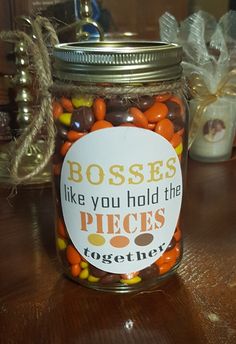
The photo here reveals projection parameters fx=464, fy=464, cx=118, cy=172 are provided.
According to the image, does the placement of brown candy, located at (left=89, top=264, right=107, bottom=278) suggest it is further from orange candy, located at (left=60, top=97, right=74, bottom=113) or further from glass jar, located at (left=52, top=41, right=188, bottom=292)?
orange candy, located at (left=60, top=97, right=74, bottom=113)

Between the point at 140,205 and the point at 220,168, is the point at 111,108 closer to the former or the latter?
the point at 140,205

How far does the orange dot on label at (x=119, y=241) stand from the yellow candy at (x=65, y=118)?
10cm

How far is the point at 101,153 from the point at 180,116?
0.26 feet

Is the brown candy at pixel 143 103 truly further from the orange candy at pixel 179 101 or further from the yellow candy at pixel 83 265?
the yellow candy at pixel 83 265

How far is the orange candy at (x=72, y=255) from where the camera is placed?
38 centimetres

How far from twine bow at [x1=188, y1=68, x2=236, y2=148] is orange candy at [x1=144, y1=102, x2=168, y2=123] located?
1.01 feet

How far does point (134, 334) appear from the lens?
0.33 meters

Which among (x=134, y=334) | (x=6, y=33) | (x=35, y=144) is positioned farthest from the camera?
(x=35, y=144)

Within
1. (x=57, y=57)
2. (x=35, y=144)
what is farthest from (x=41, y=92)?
(x=35, y=144)

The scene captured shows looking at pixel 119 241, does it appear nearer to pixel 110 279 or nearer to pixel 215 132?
pixel 110 279

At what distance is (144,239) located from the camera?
0.37m

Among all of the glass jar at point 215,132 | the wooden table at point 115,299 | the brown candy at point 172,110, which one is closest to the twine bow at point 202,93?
the glass jar at point 215,132

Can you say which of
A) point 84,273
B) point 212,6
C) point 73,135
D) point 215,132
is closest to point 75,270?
point 84,273

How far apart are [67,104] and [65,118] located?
0.01 m
